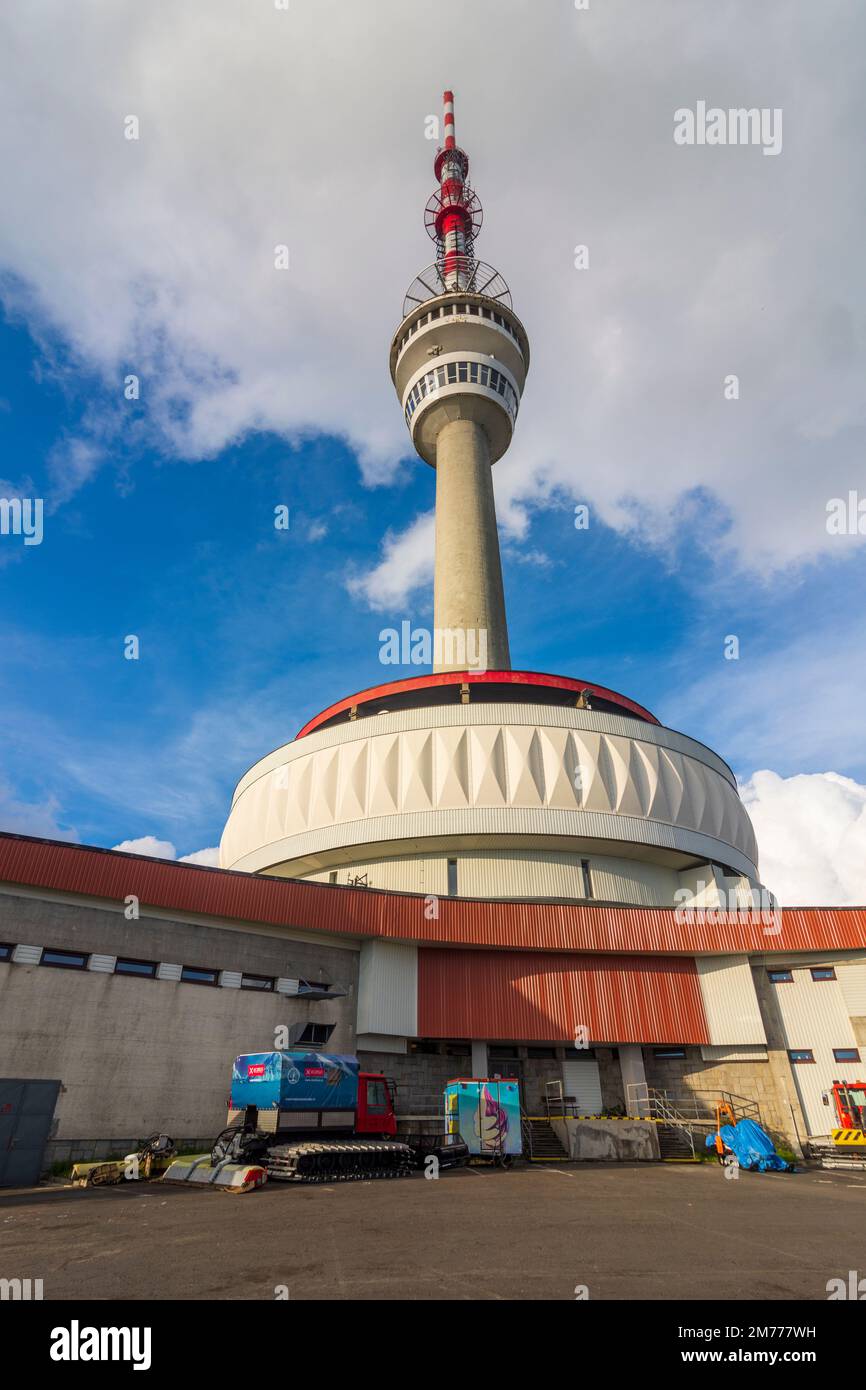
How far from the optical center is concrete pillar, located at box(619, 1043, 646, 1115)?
99.0ft

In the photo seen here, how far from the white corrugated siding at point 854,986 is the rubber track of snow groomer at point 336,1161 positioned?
68.1 ft

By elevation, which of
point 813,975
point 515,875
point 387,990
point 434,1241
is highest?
point 515,875

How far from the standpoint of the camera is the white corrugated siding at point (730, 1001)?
30016mm

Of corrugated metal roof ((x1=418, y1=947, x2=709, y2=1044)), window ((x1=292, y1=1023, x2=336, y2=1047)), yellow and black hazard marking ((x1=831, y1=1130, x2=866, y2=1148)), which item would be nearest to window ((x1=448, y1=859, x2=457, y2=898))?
corrugated metal roof ((x1=418, y1=947, x2=709, y2=1044))

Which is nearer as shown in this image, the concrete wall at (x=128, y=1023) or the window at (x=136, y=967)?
the concrete wall at (x=128, y=1023)

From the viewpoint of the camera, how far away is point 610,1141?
2494 cm

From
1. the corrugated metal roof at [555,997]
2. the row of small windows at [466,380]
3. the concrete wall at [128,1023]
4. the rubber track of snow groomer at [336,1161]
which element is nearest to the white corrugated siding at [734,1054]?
the corrugated metal roof at [555,997]

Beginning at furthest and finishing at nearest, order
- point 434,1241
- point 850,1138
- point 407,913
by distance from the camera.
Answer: point 407,913 < point 850,1138 < point 434,1241

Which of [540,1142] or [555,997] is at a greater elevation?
[555,997]

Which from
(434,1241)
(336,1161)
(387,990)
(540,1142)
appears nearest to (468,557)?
(387,990)

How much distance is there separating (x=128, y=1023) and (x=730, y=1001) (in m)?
23.8

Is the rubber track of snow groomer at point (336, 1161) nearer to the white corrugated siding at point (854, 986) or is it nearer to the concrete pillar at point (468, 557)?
the white corrugated siding at point (854, 986)

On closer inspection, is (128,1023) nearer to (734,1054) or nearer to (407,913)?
(407,913)

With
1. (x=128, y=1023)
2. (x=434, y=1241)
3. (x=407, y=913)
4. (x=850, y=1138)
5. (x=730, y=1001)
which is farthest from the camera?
(x=730, y=1001)
